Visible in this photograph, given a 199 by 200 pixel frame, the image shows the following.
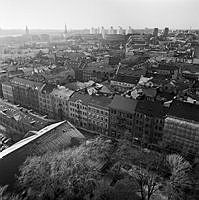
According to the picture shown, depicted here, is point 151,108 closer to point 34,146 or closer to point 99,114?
point 99,114

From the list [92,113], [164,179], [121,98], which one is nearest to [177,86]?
[121,98]

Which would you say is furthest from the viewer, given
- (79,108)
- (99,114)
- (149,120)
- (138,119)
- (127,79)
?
(127,79)

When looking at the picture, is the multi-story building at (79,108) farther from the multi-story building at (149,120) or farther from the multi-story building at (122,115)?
the multi-story building at (149,120)

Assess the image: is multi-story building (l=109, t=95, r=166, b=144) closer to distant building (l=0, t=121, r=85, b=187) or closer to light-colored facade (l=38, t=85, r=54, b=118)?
distant building (l=0, t=121, r=85, b=187)

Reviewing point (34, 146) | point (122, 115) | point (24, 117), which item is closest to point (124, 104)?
point (122, 115)

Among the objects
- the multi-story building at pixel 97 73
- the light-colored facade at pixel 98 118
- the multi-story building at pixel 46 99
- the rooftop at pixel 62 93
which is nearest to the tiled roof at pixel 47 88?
the multi-story building at pixel 46 99
